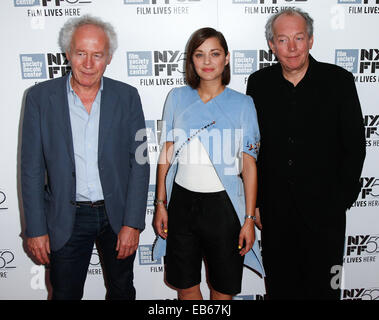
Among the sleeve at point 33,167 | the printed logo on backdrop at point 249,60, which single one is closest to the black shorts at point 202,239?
the sleeve at point 33,167

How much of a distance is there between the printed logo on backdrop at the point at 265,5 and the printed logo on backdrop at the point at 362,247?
192cm

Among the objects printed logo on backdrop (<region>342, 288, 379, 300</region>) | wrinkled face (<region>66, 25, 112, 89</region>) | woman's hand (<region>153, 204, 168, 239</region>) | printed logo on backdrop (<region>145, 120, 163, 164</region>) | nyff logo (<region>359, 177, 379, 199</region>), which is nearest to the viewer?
wrinkled face (<region>66, 25, 112, 89</region>)

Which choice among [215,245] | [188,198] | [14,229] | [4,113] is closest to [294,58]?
[188,198]

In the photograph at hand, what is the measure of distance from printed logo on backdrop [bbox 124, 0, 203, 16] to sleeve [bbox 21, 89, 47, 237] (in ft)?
3.60

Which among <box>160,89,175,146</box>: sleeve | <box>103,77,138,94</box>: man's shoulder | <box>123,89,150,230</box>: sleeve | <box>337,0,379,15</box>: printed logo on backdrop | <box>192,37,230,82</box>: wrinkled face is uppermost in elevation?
<box>337,0,379,15</box>: printed logo on backdrop

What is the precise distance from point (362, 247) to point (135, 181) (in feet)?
6.80

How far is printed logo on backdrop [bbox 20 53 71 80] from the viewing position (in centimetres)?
255

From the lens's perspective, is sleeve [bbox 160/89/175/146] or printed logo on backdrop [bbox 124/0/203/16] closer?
sleeve [bbox 160/89/175/146]

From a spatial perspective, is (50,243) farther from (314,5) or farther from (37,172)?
(314,5)

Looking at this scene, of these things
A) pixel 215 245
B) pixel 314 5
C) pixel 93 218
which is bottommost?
pixel 215 245

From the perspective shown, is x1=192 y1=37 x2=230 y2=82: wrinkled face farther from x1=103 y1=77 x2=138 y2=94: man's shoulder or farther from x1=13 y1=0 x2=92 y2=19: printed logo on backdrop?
x1=13 y1=0 x2=92 y2=19: printed logo on backdrop

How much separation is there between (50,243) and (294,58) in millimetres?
1807

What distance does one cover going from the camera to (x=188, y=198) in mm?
1961

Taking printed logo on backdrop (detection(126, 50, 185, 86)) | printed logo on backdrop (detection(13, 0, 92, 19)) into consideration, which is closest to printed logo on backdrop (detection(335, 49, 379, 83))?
printed logo on backdrop (detection(126, 50, 185, 86))
